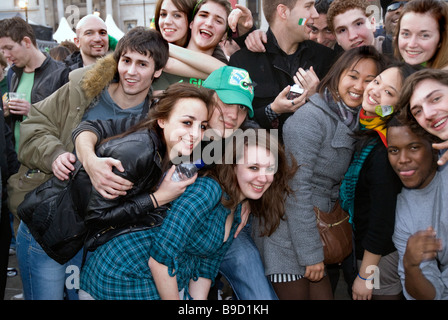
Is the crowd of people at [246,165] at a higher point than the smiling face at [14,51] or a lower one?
lower

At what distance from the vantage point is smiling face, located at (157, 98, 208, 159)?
2.32m

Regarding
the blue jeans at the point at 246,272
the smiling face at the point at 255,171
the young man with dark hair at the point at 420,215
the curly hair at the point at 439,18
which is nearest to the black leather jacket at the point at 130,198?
the smiling face at the point at 255,171

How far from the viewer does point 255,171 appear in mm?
2520

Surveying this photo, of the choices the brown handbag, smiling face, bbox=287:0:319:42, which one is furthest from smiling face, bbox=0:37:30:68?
the brown handbag

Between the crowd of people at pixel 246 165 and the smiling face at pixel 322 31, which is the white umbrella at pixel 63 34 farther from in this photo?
the crowd of people at pixel 246 165

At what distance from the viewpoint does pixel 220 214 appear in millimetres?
2391

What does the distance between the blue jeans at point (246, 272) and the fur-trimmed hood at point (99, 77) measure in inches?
56.0

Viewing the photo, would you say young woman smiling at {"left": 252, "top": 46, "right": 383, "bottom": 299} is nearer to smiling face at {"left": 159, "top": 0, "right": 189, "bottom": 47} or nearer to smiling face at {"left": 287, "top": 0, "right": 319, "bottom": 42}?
smiling face at {"left": 287, "top": 0, "right": 319, "bottom": 42}

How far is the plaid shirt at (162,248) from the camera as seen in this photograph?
212cm

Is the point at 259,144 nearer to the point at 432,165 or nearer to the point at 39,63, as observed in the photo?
the point at 432,165

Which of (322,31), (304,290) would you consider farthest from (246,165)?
(322,31)

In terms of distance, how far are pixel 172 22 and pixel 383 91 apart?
1.79 meters

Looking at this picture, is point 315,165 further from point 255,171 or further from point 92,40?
point 92,40
